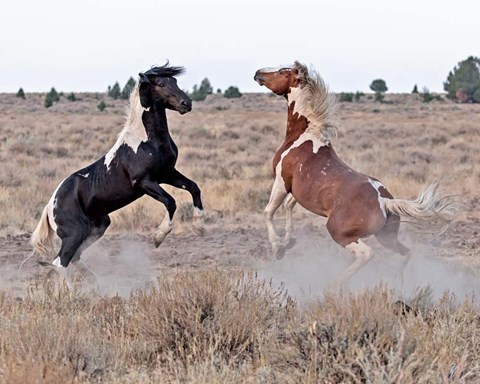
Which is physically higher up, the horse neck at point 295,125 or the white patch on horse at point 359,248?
the horse neck at point 295,125

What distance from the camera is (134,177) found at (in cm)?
915

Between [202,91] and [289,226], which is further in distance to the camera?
[202,91]

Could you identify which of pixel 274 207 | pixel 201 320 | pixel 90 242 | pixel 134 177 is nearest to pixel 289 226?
pixel 274 207

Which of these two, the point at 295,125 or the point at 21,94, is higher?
the point at 295,125

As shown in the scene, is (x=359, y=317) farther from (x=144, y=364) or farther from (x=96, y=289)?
(x=96, y=289)

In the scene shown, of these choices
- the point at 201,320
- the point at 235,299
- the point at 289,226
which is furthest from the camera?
the point at 289,226

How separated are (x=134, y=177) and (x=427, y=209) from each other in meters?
2.92

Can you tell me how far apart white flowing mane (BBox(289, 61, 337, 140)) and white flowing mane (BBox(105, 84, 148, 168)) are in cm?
164

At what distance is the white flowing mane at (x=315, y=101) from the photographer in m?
9.43

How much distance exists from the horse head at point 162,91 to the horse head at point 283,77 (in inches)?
36.4

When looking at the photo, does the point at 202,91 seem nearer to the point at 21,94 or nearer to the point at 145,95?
the point at 21,94

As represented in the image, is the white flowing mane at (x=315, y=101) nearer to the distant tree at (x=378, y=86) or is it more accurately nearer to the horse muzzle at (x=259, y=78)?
the horse muzzle at (x=259, y=78)

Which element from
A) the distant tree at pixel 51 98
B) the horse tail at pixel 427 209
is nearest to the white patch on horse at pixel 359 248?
the horse tail at pixel 427 209

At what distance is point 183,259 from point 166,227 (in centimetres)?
275
